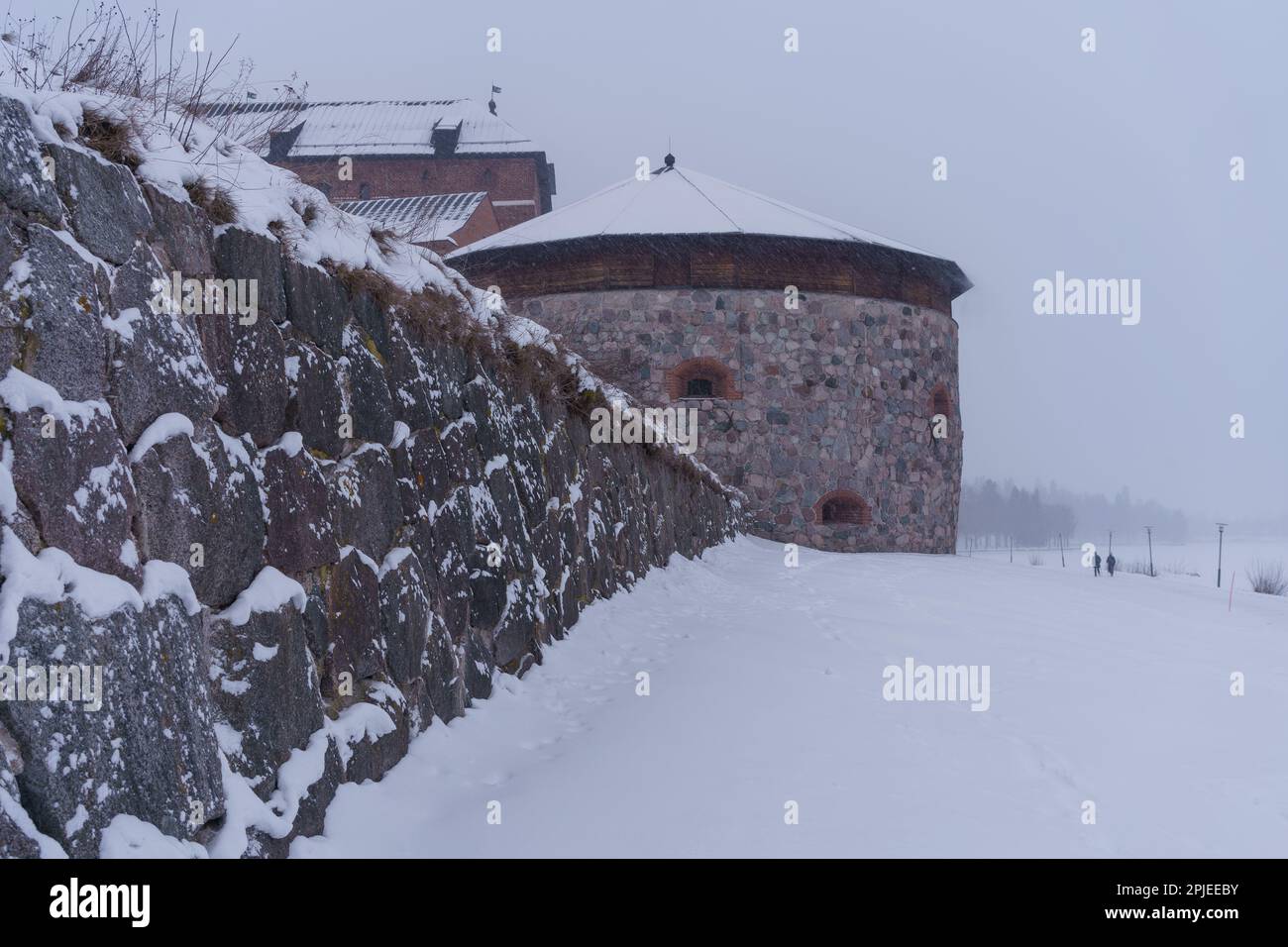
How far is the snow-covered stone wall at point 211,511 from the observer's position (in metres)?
1.93

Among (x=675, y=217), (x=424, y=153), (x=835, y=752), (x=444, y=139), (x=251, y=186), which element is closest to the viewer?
(x=251, y=186)

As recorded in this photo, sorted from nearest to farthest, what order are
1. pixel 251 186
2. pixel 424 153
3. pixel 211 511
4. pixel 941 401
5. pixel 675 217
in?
pixel 211 511, pixel 251 186, pixel 675 217, pixel 941 401, pixel 424 153

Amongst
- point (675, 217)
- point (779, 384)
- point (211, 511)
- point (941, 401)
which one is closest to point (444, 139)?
point (675, 217)

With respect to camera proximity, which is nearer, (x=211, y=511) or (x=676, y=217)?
(x=211, y=511)

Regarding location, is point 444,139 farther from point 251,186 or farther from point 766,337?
point 251,186

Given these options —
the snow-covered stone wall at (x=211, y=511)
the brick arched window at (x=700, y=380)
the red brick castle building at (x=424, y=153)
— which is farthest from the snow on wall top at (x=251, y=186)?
the red brick castle building at (x=424, y=153)

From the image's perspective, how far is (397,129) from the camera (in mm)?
34344

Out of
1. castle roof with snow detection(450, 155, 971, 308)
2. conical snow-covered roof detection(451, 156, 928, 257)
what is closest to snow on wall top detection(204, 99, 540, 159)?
conical snow-covered roof detection(451, 156, 928, 257)

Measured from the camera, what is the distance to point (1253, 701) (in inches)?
202

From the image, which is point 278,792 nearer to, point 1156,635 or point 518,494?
point 518,494

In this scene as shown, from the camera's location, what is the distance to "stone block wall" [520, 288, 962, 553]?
53.3ft

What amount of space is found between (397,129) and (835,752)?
1348 inches

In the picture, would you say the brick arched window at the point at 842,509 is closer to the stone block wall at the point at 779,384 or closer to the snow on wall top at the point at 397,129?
the stone block wall at the point at 779,384
